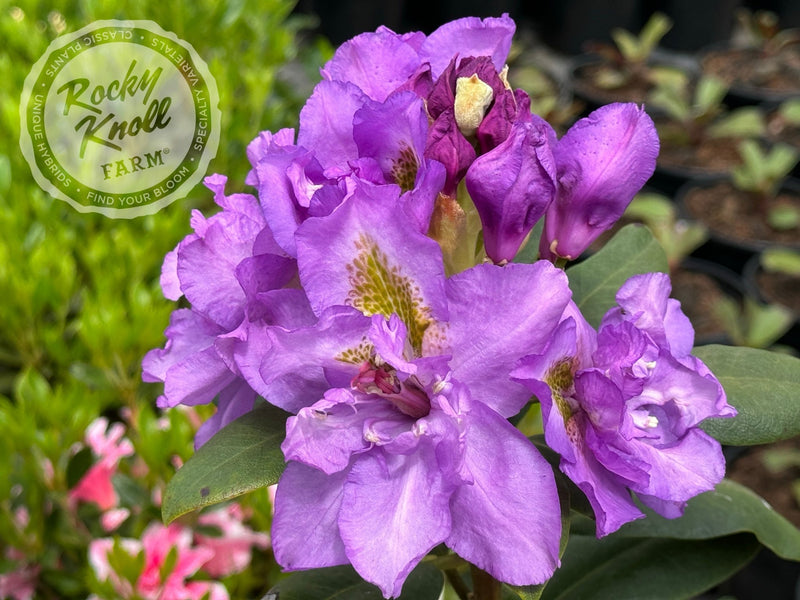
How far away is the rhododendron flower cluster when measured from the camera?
0.68 meters

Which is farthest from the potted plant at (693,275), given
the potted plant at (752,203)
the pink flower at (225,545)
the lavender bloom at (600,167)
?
the lavender bloom at (600,167)

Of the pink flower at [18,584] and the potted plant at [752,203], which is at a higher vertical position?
the pink flower at [18,584]

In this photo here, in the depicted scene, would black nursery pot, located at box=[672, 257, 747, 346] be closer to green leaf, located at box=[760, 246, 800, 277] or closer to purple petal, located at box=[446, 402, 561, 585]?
green leaf, located at box=[760, 246, 800, 277]

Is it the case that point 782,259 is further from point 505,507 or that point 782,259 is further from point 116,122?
point 505,507

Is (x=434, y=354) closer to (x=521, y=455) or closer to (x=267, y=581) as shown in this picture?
(x=521, y=455)

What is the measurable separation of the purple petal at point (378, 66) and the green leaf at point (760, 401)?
41 cm

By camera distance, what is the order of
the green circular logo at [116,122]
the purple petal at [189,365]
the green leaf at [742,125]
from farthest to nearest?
the green leaf at [742,125] < the green circular logo at [116,122] < the purple petal at [189,365]

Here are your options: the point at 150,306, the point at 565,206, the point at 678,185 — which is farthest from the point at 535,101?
the point at 565,206

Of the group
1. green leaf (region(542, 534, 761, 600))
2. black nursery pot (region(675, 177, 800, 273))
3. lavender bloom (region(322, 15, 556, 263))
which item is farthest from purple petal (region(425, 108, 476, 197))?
black nursery pot (region(675, 177, 800, 273))

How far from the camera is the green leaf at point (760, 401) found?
2.78 feet

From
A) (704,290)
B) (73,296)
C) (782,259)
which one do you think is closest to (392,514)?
(73,296)

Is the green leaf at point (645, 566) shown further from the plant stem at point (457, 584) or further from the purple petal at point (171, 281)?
the purple petal at point (171, 281)

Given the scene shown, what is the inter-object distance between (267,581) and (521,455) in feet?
2.76

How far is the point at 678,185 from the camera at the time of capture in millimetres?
3787
